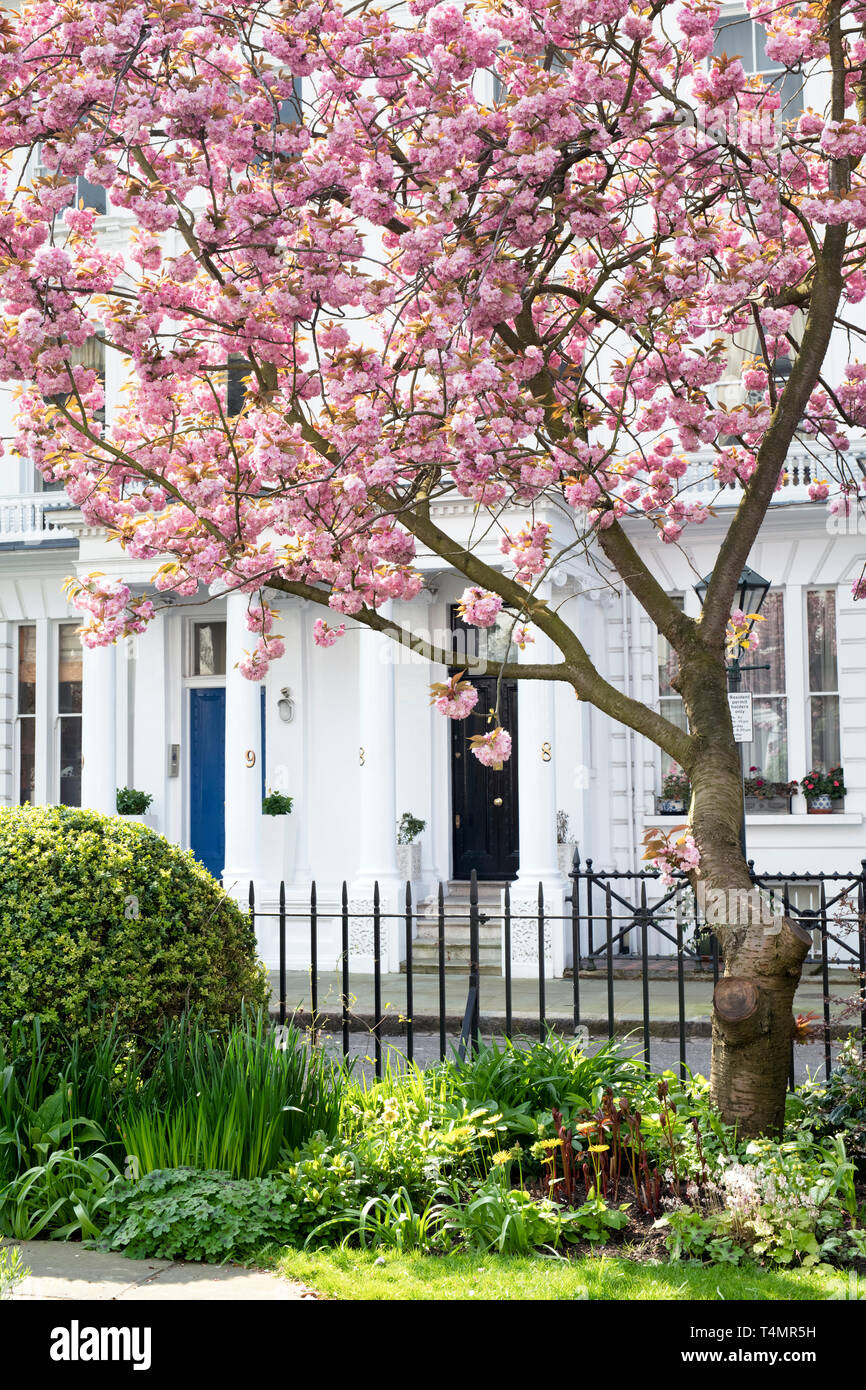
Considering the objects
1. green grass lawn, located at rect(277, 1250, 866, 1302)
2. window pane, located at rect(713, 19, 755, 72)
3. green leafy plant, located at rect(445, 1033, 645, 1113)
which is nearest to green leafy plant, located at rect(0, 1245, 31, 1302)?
green grass lawn, located at rect(277, 1250, 866, 1302)

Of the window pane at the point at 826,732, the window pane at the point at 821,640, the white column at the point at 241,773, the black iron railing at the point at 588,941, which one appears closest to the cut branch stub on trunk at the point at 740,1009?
the black iron railing at the point at 588,941

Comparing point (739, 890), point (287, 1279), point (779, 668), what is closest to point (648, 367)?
point (739, 890)

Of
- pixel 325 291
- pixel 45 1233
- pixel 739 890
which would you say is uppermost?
pixel 325 291

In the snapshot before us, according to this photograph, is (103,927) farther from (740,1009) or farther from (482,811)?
(482,811)

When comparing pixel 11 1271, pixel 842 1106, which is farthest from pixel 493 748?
pixel 11 1271

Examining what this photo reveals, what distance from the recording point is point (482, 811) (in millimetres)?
16906

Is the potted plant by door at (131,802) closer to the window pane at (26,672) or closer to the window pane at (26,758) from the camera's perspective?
the window pane at (26,758)

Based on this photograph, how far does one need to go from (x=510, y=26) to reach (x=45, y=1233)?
534 cm

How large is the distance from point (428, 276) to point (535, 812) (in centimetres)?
943

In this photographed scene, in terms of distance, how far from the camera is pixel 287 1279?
4598 mm

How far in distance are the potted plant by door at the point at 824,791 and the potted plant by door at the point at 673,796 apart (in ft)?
4.49

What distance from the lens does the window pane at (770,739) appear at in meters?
15.9

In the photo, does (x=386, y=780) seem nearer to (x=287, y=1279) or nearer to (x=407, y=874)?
(x=407, y=874)

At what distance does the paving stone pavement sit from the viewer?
4395mm
